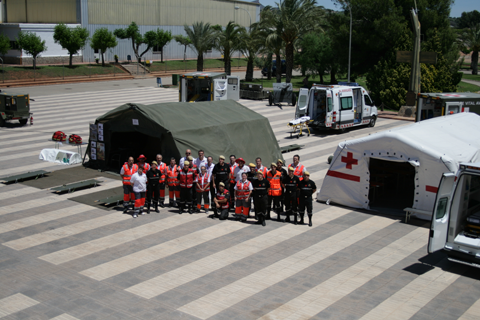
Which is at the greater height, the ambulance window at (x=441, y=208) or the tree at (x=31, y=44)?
the tree at (x=31, y=44)

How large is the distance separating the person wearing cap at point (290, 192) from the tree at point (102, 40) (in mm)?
55397

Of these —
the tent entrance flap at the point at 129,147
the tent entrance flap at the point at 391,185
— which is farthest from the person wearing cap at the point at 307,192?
the tent entrance flap at the point at 129,147

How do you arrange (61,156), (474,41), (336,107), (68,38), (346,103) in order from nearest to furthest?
Result: (61,156) → (336,107) → (346,103) → (68,38) → (474,41)

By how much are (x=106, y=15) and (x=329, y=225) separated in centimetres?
6221

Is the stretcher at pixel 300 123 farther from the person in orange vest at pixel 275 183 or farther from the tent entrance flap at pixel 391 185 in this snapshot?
the person in orange vest at pixel 275 183

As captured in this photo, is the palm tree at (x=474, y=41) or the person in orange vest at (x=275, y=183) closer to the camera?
the person in orange vest at (x=275, y=183)

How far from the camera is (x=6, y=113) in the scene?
1105 inches

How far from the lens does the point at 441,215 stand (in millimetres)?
10234

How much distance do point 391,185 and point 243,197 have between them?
623 centimetres

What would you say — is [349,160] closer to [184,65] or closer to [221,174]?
[221,174]

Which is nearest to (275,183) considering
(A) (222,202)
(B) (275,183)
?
(B) (275,183)

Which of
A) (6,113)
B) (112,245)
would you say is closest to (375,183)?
(112,245)

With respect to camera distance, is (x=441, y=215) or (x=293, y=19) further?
(x=293, y=19)

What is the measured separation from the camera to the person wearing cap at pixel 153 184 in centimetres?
1388
